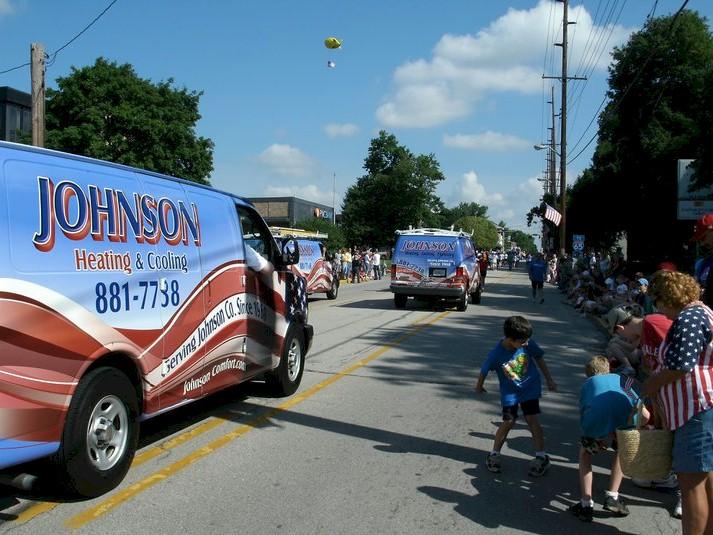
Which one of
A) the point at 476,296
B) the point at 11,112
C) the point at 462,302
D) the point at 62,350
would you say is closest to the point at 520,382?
the point at 62,350

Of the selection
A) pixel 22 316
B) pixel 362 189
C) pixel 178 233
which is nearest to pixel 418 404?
pixel 178 233

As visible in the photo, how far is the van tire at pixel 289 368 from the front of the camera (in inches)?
307

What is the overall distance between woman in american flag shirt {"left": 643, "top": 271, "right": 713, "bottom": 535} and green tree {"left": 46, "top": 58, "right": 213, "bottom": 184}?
35792 millimetres

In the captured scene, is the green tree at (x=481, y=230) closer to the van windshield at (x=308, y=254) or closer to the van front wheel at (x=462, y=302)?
the van windshield at (x=308, y=254)

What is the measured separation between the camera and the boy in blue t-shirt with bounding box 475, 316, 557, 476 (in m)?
5.43

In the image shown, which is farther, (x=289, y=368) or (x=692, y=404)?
(x=289, y=368)

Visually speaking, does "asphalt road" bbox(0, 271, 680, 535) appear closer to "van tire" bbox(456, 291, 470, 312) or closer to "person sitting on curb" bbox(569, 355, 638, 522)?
"person sitting on curb" bbox(569, 355, 638, 522)

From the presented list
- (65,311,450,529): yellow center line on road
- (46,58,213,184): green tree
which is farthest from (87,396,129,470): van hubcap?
(46,58,213,184): green tree

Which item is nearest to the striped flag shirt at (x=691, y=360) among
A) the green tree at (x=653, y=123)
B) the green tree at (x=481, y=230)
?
the green tree at (x=653, y=123)

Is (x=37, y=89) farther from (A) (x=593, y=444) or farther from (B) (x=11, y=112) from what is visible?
(B) (x=11, y=112)

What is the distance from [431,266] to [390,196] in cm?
7093

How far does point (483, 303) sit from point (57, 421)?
19565 millimetres

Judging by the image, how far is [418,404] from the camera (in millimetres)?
7855

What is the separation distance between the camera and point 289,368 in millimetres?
8094
